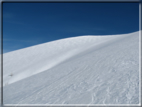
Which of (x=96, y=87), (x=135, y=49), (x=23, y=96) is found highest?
(x=135, y=49)

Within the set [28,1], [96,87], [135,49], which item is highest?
[28,1]

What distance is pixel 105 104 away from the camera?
9.50 feet

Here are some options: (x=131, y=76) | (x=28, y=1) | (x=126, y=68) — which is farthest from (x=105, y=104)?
(x=28, y=1)

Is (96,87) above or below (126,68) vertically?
below

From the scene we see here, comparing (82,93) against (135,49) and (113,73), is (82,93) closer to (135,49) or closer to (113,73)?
(113,73)

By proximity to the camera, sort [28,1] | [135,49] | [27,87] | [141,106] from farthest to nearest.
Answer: [135,49] < [27,87] < [28,1] < [141,106]

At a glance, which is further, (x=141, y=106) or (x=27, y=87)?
(x=27, y=87)

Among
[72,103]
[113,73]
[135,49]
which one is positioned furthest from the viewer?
[135,49]

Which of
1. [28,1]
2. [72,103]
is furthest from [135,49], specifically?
[28,1]

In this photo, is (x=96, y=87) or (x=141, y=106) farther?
(x=96, y=87)

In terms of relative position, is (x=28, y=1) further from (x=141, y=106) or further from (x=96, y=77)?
(x=141, y=106)

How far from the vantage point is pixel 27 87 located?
4.82 m

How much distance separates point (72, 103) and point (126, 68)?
6.18 feet

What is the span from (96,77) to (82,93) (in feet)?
2.67
